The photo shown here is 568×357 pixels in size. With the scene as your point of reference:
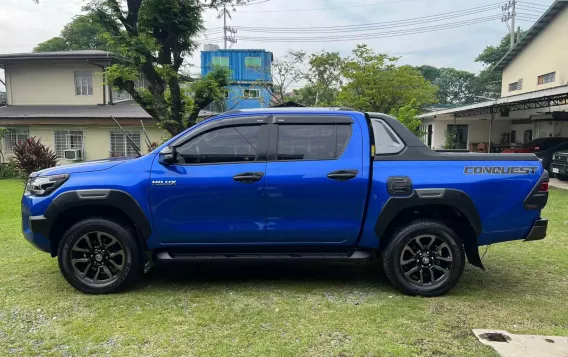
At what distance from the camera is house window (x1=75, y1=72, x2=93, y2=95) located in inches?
870

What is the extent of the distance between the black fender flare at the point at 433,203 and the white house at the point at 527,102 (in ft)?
A: 41.9

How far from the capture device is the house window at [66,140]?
21172mm

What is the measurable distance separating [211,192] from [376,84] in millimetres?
20847

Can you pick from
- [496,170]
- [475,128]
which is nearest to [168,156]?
[496,170]

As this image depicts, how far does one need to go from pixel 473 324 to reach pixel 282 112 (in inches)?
104

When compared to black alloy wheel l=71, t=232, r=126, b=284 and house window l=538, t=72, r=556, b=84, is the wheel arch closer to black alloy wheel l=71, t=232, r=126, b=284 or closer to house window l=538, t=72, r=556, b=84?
black alloy wheel l=71, t=232, r=126, b=284

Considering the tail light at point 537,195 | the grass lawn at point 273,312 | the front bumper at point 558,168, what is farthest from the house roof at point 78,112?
the tail light at point 537,195

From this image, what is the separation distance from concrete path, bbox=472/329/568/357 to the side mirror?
3077mm

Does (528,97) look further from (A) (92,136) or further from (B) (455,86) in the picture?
(B) (455,86)

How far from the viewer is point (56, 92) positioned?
22.5 m

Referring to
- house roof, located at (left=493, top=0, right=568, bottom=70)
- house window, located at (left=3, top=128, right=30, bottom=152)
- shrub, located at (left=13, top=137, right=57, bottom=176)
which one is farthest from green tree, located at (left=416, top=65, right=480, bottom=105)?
shrub, located at (left=13, top=137, right=57, bottom=176)

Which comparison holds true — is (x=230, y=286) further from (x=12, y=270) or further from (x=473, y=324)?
(x=12, y=270)

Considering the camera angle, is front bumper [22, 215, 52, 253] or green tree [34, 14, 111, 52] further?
green tree [34, 14, 111, 52]

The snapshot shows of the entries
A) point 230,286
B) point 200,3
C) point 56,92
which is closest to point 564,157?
point 200,3
